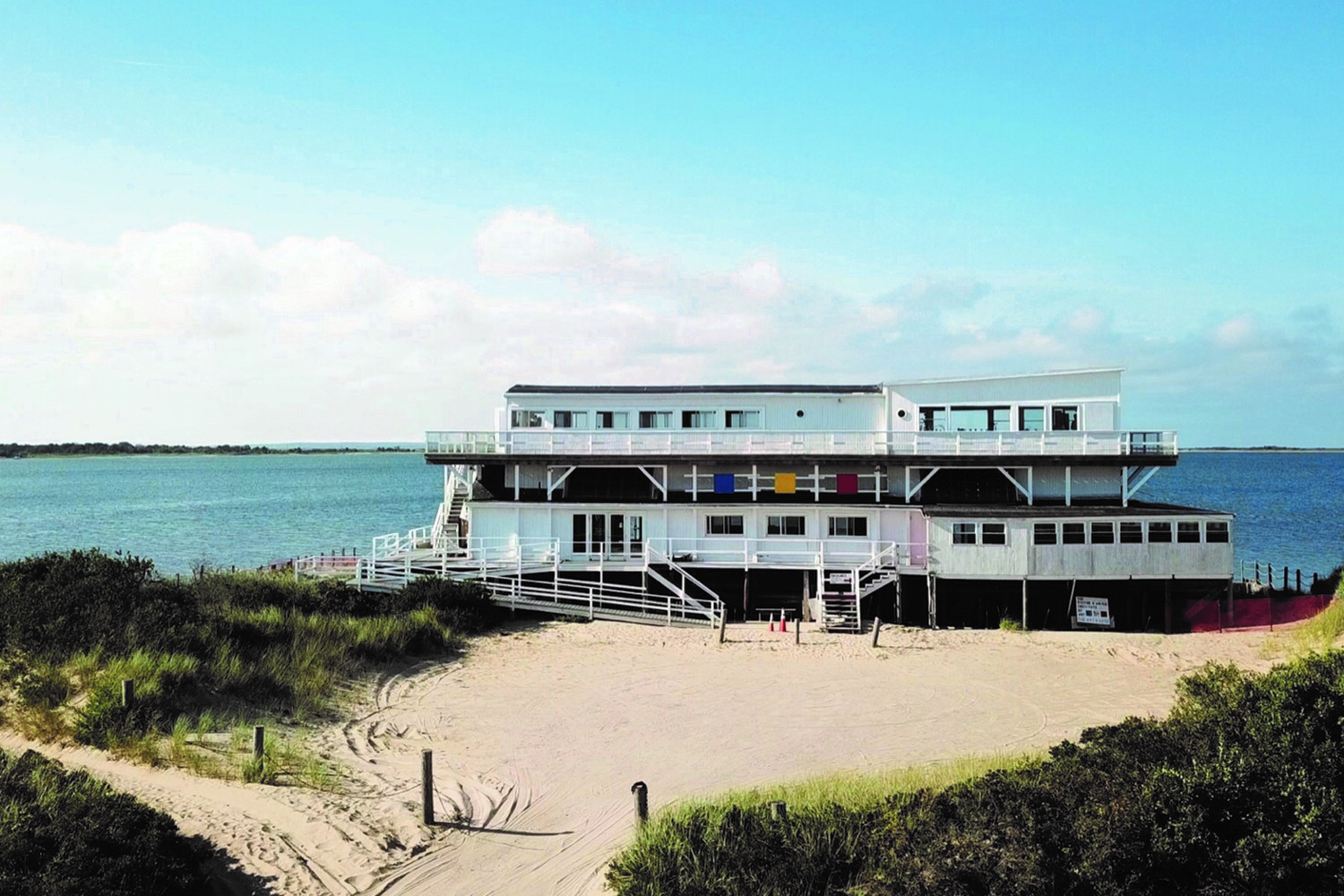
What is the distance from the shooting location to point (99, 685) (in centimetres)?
1526

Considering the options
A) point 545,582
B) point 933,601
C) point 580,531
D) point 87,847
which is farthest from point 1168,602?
point 87,847

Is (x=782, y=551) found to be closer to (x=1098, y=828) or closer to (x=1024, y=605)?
(x=1024, y=605)

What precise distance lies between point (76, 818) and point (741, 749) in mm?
10302

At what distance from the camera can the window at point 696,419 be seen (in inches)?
1299

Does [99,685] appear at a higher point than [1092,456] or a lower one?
lower

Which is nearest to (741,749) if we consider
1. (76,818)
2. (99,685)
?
(76,818)

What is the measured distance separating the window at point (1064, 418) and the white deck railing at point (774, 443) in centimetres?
80

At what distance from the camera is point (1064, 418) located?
30547 mm

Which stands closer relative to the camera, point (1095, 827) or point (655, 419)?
point (1095, 827)

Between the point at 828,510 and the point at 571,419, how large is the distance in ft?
34.1

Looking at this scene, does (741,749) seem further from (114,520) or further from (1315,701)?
(114,520)

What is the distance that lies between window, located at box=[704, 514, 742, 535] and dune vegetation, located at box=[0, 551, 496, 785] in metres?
8.80

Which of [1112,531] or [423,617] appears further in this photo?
[1112,531]

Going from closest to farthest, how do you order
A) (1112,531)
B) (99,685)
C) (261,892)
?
(261,892), (99,685), (1112,531)
